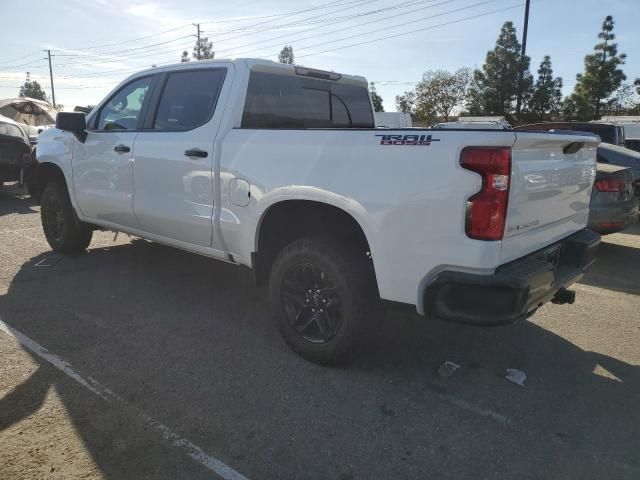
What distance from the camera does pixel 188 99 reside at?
425 centimetres

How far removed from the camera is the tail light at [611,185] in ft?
20.6

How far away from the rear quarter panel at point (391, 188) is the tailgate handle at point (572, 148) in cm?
77

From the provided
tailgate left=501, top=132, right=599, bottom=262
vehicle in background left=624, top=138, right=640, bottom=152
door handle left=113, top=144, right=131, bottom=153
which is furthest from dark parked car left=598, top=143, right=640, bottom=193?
door handle left=113, top=144, right=131, bottom=153

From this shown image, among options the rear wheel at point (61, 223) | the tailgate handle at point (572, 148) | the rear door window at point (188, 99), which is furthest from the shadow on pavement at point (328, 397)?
the rear door window at point (188, 99)

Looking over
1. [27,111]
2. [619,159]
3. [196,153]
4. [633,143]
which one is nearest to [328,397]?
[196,153]

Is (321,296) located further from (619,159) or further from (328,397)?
(619,159)

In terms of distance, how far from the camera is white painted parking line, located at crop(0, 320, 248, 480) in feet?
8.07

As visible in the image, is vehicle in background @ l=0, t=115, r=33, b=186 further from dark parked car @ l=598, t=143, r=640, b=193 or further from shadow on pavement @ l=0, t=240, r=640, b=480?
dark parked car @ l=598, t=143, r=640, b=193

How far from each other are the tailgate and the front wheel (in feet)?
2.93

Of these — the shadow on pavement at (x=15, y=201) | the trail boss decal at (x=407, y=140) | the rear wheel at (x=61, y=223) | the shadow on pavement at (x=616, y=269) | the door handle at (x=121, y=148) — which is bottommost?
the shadow on pavement at (x=616, y=269)

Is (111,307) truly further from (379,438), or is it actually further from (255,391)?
(379,438)

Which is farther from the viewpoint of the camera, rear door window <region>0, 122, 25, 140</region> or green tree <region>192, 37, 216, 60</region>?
green tree <region>192, 37, 216, 60</region>

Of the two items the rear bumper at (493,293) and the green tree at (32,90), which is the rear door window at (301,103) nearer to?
the rear bumper at (493,293)

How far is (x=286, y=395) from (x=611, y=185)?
5.15m
